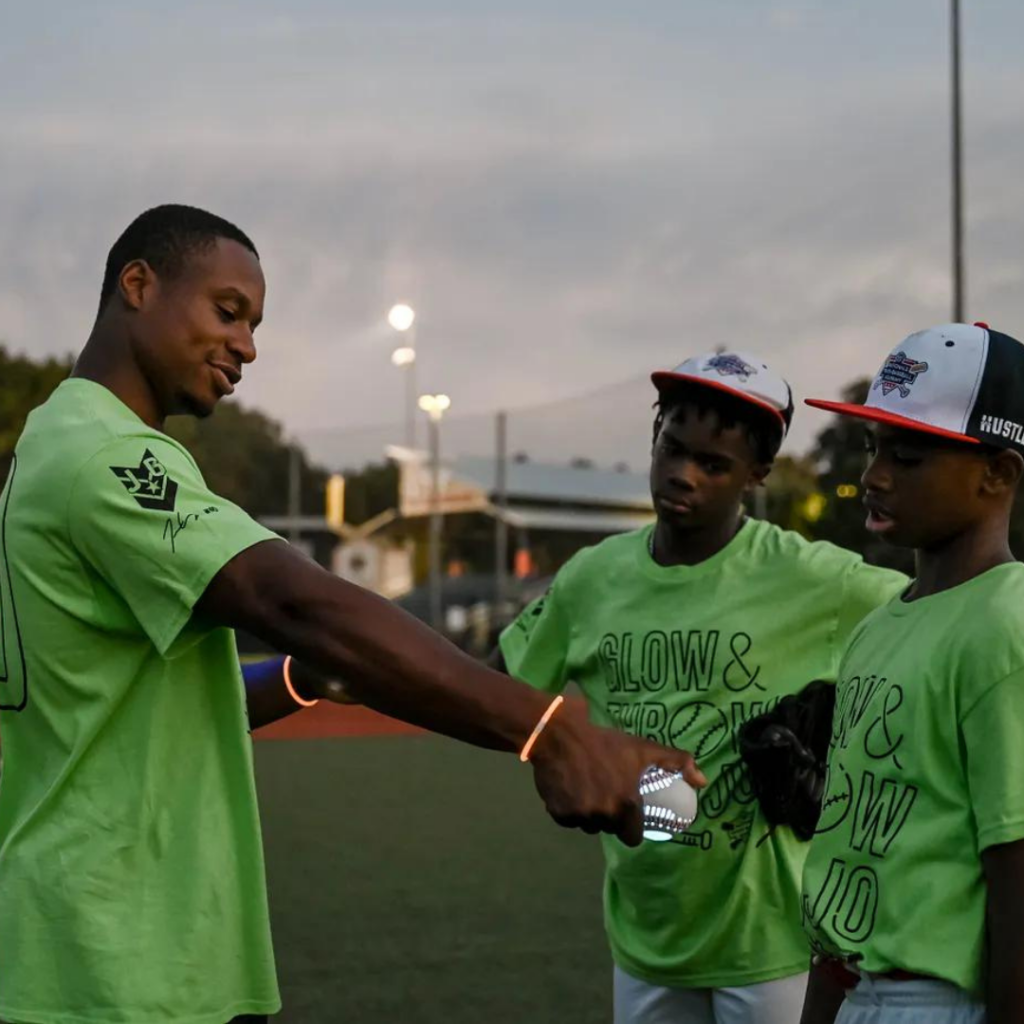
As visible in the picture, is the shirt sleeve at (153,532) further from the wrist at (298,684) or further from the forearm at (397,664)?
the wrist at (298,684)

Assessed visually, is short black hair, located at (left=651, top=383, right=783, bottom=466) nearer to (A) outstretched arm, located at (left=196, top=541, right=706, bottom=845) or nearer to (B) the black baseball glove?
(B) the black baseball glove

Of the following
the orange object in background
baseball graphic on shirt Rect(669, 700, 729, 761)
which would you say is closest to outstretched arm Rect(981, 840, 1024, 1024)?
baseball graphic on shirt Rect(669, 700, 729, 761)

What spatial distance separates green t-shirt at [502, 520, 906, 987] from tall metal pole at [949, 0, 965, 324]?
42.4 feet

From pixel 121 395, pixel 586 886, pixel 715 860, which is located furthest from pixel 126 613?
pixel 586 886

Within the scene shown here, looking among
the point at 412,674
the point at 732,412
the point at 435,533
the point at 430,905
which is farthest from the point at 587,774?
the point at 435,533

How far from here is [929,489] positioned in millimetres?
2588

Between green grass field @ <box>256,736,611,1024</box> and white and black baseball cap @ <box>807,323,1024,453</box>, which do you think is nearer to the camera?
white and black baseball cap @ <box>807,323,1024,453</box>

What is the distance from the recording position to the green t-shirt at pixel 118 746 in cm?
222

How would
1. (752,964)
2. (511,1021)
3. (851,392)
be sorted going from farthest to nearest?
(851,392) → (511,1021) → (752,964)

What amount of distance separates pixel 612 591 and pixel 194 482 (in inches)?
72.5

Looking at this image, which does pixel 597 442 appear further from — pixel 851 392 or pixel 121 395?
pixel 121 395

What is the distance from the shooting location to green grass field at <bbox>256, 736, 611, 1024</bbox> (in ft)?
20.2

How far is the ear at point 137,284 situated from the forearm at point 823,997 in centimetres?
170

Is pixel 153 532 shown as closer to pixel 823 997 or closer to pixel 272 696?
pixel 272 696
